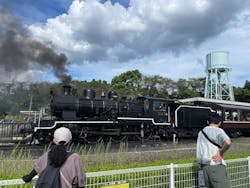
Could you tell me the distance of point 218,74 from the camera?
54906 millimetres

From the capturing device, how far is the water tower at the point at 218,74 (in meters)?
53.2

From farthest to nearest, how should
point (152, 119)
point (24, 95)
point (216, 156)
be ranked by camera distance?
point (24, 95)
point (152, 119)
point (216, 156)

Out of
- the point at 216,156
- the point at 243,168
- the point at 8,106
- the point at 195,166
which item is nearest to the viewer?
the point at 216,156

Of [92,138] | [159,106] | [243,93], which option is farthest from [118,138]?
A: [243,93]

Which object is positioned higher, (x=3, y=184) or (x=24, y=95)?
(x=24, y=95)

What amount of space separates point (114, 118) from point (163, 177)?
41.7 ft

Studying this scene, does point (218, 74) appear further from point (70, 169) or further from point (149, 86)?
point (70, 169)

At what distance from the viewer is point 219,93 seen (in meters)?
54.7

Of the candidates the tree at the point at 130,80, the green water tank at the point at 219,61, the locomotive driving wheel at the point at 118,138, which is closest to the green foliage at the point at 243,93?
the green water tank at the point at 219,61

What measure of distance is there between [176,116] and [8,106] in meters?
20.5

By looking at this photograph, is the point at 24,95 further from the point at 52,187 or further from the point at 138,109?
the point at 52,187

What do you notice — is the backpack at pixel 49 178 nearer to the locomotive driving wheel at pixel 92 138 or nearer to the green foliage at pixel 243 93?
the locomotive driving wheel at pixel 92 138

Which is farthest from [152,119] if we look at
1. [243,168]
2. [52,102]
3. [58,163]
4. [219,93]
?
[219,93]

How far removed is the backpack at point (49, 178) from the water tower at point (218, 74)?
53877 millimetres
